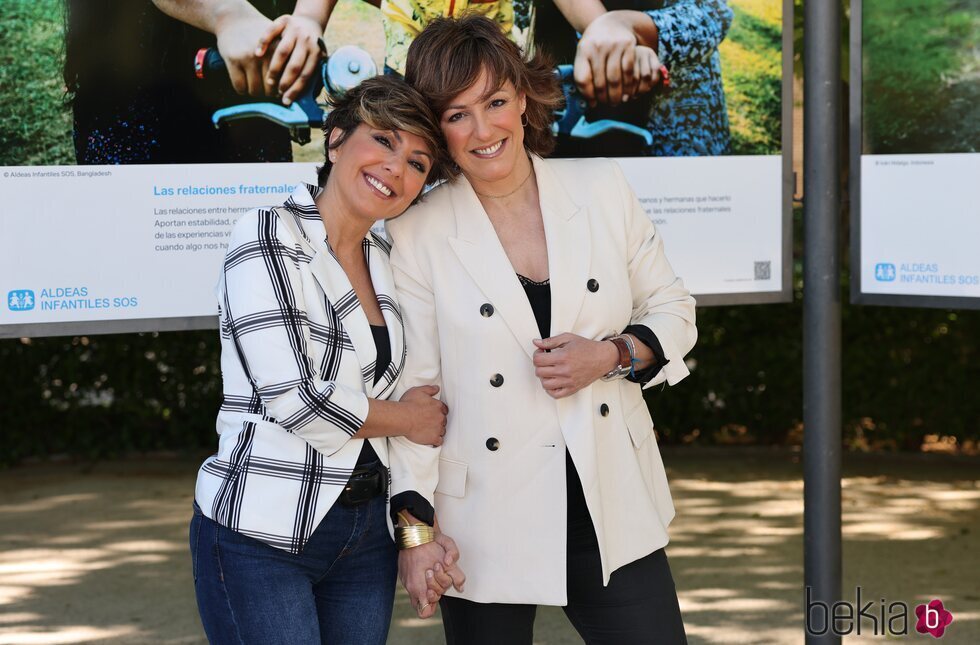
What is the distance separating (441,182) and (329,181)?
39 cm

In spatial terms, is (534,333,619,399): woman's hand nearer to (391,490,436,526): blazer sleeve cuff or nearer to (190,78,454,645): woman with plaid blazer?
(190,78,454,645): woman with plaid blazer

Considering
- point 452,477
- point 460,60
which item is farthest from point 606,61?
point 452,477

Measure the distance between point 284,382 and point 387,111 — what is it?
68 centimetres

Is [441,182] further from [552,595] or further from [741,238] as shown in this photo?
[741,238]

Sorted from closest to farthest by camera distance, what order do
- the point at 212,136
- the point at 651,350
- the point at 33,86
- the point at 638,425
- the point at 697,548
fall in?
1. the point at 651,350
2. the point at 638,425
3. the point at 33,86
4. the point at 212,136
5. the point at 697,548

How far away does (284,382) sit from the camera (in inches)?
98.2

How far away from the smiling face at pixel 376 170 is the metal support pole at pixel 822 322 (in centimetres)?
167

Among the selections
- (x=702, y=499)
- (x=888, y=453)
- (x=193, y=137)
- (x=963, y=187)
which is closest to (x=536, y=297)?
(x=193, y=137)

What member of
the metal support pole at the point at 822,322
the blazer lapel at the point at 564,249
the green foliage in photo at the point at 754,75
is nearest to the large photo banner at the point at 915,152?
the metal support pole at the point at 822,322

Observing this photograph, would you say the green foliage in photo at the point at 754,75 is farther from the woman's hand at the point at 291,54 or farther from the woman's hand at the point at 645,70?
the woman's hand at the point at 291,54

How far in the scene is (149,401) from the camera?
9039 millimetres

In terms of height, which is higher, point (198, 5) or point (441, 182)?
point (198, 5)

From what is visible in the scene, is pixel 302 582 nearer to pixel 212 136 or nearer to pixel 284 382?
pixel 284 382

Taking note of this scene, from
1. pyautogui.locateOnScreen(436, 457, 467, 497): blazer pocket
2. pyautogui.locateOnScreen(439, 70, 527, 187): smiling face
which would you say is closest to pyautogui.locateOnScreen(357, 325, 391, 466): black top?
pyautogui.locateOnScreen(436, 457, 467, 497): blazer pocket
